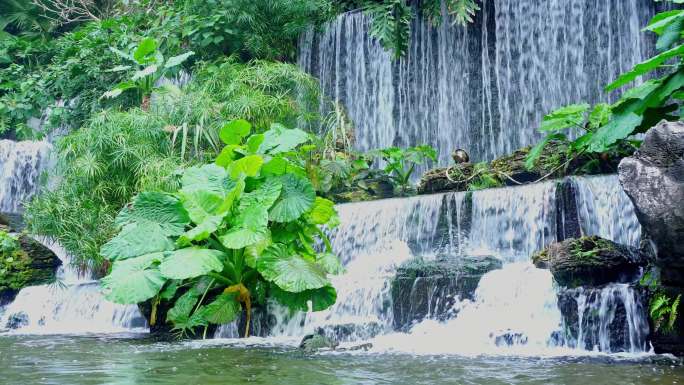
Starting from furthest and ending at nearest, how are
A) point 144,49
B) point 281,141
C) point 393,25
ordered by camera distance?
point 144,49, point 393,25, point 281,141

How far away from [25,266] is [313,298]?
18.0ft

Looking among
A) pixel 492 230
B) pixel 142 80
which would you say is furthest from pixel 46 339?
pixel 142 80

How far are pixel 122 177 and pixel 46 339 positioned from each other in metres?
3.62

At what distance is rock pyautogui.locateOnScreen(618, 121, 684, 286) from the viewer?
596cm

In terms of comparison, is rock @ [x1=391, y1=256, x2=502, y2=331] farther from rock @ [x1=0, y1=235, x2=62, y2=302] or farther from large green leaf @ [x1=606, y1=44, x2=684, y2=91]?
rock @ [x1=0, y1=235, x2=62, y2=302]

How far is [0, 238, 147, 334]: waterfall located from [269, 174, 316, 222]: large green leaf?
2.34 metres

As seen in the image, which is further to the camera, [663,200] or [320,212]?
[320,212]

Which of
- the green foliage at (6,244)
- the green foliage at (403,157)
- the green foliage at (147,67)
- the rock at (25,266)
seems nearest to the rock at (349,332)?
the green foliage at (403,157)

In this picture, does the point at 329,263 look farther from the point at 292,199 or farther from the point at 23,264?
the point at 23,264

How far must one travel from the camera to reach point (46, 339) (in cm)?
801

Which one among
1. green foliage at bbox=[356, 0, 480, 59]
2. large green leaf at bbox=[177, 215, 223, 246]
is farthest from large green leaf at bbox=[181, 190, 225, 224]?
green foliage at bbox=[356, 0, 480, 59]

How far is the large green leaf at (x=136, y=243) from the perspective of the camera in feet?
25.5

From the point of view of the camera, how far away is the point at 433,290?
→ 7656 mm

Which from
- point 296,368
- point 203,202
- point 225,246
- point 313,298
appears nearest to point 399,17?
point 203,202
